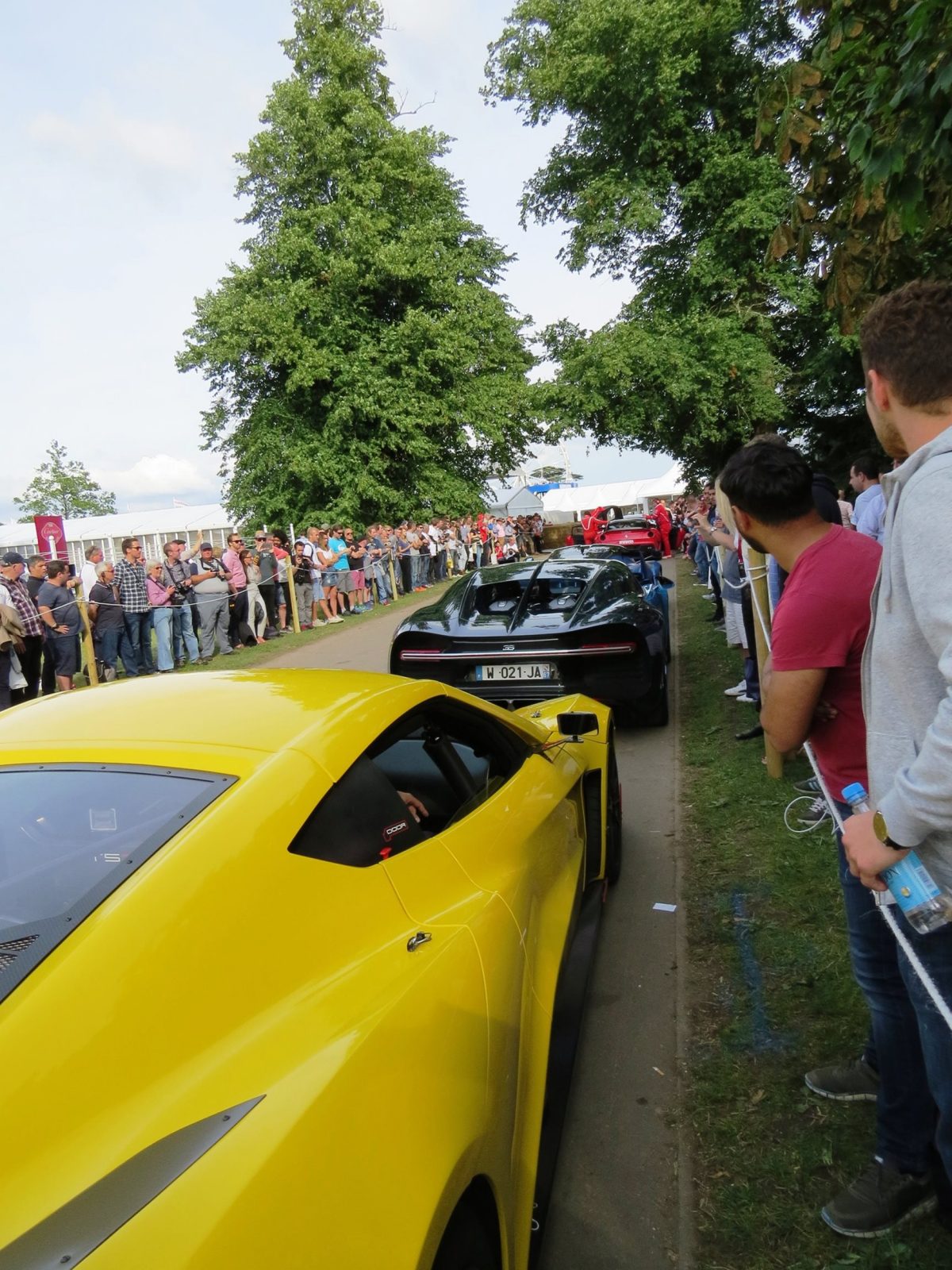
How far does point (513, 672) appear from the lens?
21.7 feet

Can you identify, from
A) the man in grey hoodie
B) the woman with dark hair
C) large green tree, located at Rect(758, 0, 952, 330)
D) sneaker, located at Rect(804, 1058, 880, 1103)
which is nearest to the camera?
the man in grey hoodie

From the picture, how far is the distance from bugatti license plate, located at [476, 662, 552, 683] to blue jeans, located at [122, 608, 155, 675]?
7.21m

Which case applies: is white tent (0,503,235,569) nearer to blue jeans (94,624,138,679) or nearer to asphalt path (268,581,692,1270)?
blue jeans (94,624,138,679)

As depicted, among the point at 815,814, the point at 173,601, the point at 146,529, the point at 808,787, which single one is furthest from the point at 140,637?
the point at 146,529

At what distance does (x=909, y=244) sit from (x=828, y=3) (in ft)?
4.04

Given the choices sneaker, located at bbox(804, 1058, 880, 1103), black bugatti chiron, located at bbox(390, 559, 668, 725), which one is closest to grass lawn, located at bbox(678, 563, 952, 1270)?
sneaker, located at bbox(804, 1058, 880, 1103)

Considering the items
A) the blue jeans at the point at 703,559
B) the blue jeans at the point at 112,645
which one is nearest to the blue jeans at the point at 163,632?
the blue jeans at the point at 112,645

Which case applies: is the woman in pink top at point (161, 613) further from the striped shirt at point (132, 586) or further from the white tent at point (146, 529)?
the white tent at point (146, 529)

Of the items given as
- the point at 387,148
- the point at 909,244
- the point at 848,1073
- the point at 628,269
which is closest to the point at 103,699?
the point at 848,1073

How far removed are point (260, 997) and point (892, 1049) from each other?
166 cm

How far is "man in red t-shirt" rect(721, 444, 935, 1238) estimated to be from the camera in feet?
7.00

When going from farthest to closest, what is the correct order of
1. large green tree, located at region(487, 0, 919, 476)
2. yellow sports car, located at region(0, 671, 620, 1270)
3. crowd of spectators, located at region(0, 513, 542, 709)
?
1. large green tree, located at region(487, 0, 919, 476)
2. crowd of spectators, located at region(0, 513, 542, 709)
3. yellow sports car, located at region(0, 671, 620, 1270)

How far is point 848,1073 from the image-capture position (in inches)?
111

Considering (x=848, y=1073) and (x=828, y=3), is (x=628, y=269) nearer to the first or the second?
(x=828, y=3)
